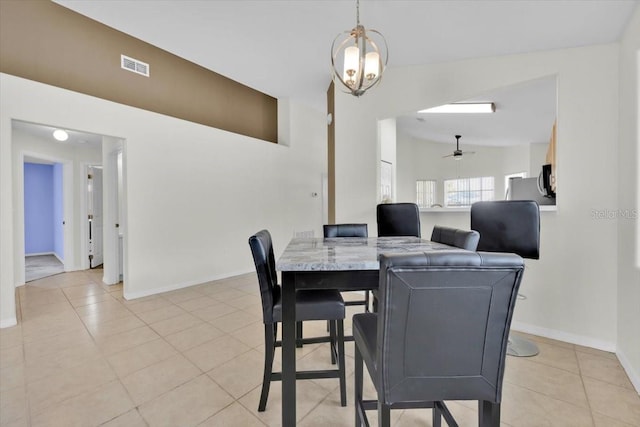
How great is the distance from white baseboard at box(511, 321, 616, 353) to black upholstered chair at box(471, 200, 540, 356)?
26 centimetres

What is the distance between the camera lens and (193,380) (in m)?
1.91

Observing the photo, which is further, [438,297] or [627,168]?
[627,168]

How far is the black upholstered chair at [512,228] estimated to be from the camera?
2070mm

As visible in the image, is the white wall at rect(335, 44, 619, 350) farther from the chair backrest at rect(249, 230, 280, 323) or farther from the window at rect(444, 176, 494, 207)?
the window at rect(444, 176, 494, 207)

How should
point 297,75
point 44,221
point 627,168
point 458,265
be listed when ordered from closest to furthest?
point 458,265
point 627,168
point 297,75
point 44,221

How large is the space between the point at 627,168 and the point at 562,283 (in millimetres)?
1024

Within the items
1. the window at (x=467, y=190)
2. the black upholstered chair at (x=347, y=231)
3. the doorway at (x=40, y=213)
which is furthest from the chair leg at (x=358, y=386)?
the window at (x=467, y=190)

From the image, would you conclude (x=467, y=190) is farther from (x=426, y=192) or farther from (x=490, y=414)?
(x=490, y=414)

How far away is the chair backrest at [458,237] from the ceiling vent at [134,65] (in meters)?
4.26

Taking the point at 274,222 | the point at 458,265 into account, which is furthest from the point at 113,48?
the point at 458,265

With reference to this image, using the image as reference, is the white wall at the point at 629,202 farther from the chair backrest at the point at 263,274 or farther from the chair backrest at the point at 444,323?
the chair backrest at the point at 263,274

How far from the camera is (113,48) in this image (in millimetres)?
3629

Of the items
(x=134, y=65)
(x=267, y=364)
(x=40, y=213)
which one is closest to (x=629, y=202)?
(x=267, y=364)

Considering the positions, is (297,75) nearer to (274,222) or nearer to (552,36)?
(274,222)
